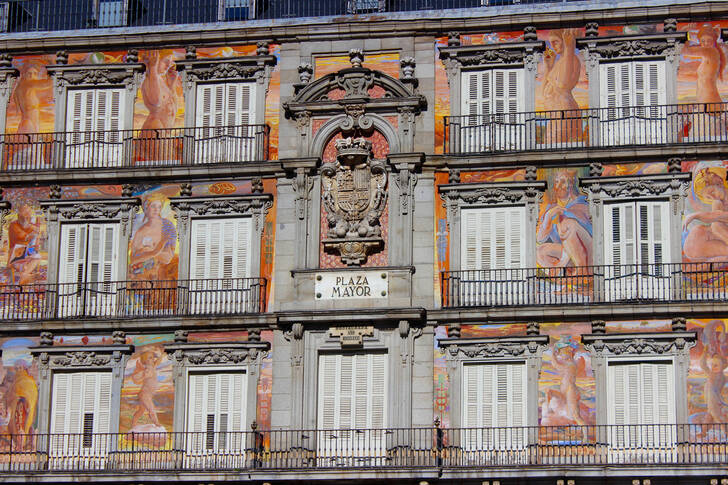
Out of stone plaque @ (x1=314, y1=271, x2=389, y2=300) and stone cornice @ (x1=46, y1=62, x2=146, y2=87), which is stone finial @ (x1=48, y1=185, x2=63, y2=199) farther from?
stone plaque @ (x1=314, y1=271, x2=389, y2=300)

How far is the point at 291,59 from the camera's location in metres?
43.2

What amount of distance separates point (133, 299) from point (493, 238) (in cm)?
920

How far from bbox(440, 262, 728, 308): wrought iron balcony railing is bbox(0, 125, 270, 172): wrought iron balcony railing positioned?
6365 millimetres

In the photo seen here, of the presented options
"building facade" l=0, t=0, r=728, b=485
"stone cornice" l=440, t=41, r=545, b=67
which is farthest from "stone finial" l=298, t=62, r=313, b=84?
"stone cornice" l=440, t=41, r=545, b=67

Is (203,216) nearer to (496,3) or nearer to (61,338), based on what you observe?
(61,338)

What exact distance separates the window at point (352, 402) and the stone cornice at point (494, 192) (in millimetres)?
4422

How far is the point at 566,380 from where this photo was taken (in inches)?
1571

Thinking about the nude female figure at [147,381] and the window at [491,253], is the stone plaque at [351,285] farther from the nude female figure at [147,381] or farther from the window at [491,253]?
the nude female figure at [147,381]

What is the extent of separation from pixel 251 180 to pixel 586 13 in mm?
9479

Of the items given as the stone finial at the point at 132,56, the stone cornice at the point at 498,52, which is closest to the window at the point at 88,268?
the stone finial at the point at 132,56

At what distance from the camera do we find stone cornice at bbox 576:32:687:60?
137 ft

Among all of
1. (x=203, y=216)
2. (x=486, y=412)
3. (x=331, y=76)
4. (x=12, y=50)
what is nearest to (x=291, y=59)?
(x=331, y=76)

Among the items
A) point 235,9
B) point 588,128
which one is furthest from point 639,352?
point 235,9

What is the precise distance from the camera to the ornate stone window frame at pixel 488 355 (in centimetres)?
4003
